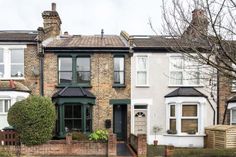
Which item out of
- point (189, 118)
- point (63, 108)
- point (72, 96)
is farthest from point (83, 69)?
point (189, 118)

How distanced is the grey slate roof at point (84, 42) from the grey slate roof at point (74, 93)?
2.82 meters

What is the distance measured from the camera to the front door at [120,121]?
1028 inches

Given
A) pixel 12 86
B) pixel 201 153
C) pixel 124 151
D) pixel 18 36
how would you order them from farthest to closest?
pixel 18 36, pixel 12 86, pixel 124 151, pixel 201 153

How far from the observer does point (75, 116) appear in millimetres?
24672

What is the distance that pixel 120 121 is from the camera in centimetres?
2652

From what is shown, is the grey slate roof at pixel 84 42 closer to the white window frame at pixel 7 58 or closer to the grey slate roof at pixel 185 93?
the white window frame at pixel 7 58

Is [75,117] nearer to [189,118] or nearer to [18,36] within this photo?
[18,36]

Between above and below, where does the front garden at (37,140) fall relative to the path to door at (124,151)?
above

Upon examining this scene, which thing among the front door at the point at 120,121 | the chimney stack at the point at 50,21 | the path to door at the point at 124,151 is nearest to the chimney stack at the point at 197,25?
the path to door at the point at 124,151

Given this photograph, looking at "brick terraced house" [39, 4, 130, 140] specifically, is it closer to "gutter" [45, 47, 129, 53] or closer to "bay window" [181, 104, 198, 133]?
"gutter" [45, 47, 129, 53]

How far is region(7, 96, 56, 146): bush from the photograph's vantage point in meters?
19.8

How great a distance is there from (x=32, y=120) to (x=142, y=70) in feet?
28.9

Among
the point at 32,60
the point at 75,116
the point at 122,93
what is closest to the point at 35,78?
the point at 32,60

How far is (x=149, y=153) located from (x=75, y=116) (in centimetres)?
616
